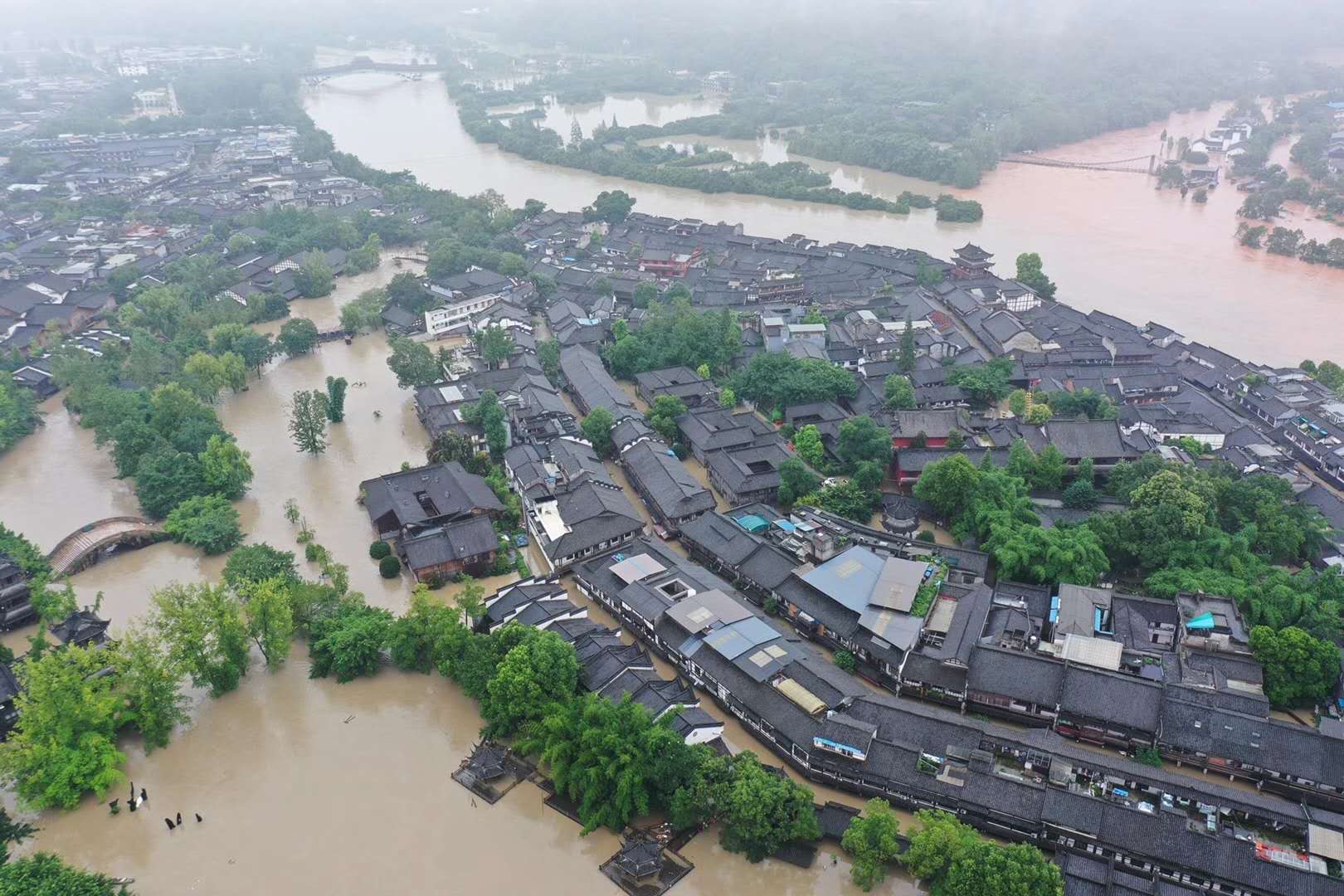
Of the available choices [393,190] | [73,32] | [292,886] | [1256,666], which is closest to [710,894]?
[292,886]

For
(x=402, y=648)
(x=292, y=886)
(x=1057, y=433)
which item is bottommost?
(x=292, y=886)

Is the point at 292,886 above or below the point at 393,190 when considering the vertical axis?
below

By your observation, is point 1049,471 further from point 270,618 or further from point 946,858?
point 270,618

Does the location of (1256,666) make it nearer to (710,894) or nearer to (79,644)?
(710,894)

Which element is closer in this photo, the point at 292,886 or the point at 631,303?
the point at 292,886

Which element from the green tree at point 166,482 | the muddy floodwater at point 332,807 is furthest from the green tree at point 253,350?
the muddy floodwater at point 332,807

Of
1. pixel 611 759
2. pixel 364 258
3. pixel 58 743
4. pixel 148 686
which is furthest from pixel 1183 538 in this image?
pixel 364 258
